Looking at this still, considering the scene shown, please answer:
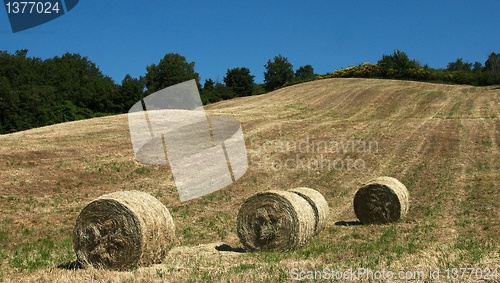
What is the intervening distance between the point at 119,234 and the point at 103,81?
81.6 m

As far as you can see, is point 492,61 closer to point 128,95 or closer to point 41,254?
point 128,95

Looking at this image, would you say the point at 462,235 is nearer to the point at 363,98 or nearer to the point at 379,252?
the point at 379,252

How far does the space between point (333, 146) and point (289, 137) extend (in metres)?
3.68

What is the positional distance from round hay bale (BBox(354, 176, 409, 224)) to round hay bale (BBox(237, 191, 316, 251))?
506cm

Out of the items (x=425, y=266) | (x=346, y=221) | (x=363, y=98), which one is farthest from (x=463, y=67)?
(x=425, y=266)

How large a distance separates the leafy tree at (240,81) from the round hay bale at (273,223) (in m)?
83.0

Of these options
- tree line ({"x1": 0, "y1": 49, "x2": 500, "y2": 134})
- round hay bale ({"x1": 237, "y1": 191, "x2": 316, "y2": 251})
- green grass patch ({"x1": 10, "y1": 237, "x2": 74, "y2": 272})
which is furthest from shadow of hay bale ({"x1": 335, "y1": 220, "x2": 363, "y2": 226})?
tree line ({"x1": 0, "y1": 49, "x2": 500, "y2": 134})

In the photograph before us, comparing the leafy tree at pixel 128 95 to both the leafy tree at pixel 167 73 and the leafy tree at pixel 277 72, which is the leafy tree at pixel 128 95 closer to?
the leafy tree at pixel 167 73

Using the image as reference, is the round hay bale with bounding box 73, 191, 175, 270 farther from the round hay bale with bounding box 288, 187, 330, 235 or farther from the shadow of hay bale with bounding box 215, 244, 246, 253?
the round hay bale with bounding box 288, 187, 330, 235

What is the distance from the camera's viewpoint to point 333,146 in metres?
32.7

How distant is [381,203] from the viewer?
17.8 meters

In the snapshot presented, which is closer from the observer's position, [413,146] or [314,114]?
[413,146]

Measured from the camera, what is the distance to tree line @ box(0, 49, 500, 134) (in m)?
64.8

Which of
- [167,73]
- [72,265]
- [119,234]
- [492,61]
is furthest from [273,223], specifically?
[492,61]
